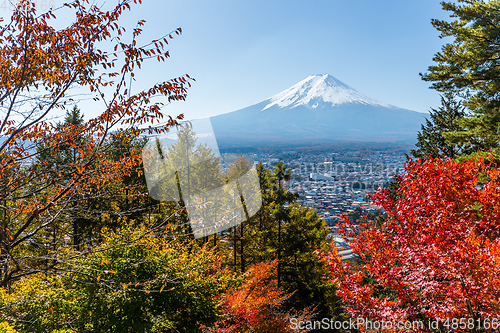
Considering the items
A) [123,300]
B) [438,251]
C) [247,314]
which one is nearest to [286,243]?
[247,314]

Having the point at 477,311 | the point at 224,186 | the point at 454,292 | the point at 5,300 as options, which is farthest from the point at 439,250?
the point at 224,186

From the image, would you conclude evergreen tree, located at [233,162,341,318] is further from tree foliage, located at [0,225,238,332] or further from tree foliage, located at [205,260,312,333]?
tree foliage, located at [0,225,238,332]

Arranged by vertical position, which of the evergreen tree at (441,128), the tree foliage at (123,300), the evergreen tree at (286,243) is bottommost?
the evergreen tree at (286,243)

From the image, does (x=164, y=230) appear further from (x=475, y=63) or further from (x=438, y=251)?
(x=475, y=63)

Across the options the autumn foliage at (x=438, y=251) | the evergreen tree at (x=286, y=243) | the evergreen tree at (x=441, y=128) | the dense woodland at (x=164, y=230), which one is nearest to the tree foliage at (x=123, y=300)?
the dense woodland at (x=164, y=230)

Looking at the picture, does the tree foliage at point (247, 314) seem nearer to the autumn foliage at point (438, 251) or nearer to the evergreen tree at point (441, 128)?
the autumn foliage at point (438, 251)

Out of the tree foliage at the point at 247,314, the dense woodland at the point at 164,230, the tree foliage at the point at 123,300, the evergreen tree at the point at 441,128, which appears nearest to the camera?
the dense woodland at the point at 164,230

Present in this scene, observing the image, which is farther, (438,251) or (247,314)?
(247,314)

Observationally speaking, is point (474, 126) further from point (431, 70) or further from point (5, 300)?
point (5, 300)

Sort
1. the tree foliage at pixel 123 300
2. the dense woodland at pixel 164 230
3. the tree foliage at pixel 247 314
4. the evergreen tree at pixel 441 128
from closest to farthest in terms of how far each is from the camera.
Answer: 1. the dense woodland at pixel 164 230
2. the tree foliage at pixel 123 300
3. the tree foliage at pixel 247 314
4. the evergreen tree at pixel 441 128
